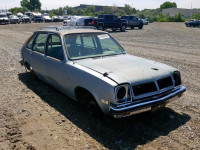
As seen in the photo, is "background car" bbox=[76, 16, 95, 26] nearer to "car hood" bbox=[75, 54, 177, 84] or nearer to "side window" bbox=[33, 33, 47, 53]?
"side window" bbox=[33, 33, 47, 53]

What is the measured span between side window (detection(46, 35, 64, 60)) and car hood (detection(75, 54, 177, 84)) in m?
0.54

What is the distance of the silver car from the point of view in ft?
10.2

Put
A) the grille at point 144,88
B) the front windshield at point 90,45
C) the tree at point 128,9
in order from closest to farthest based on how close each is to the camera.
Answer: the grille at point 144,88
the front windshield at point 90,45
the tree at point 128,9

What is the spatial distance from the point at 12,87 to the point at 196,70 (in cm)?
609

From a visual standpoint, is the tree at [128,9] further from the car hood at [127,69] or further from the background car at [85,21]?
the car hood at [127,69]

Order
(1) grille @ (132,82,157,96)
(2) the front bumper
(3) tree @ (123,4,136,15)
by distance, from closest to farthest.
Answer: (2) the front bumper → (1) grille @ (132,82,157,96) → (3) tree @ (123,4,136,15)

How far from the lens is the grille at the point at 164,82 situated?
11.4 feet

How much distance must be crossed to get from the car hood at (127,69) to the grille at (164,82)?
0.24 feet

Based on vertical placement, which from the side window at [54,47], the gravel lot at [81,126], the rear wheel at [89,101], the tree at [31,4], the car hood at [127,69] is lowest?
the gravel lot at [81,126]

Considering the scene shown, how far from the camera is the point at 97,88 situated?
3.25 meters

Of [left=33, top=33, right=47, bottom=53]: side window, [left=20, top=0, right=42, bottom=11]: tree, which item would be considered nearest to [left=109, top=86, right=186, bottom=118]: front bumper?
[left=33, top=33, right=47, bottom=53]: side window

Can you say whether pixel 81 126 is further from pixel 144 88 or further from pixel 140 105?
pixel 144 88

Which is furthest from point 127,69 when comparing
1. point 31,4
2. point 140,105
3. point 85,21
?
point 31,4

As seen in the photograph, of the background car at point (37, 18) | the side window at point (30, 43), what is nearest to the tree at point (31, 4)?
the background car at point (37, 18)
